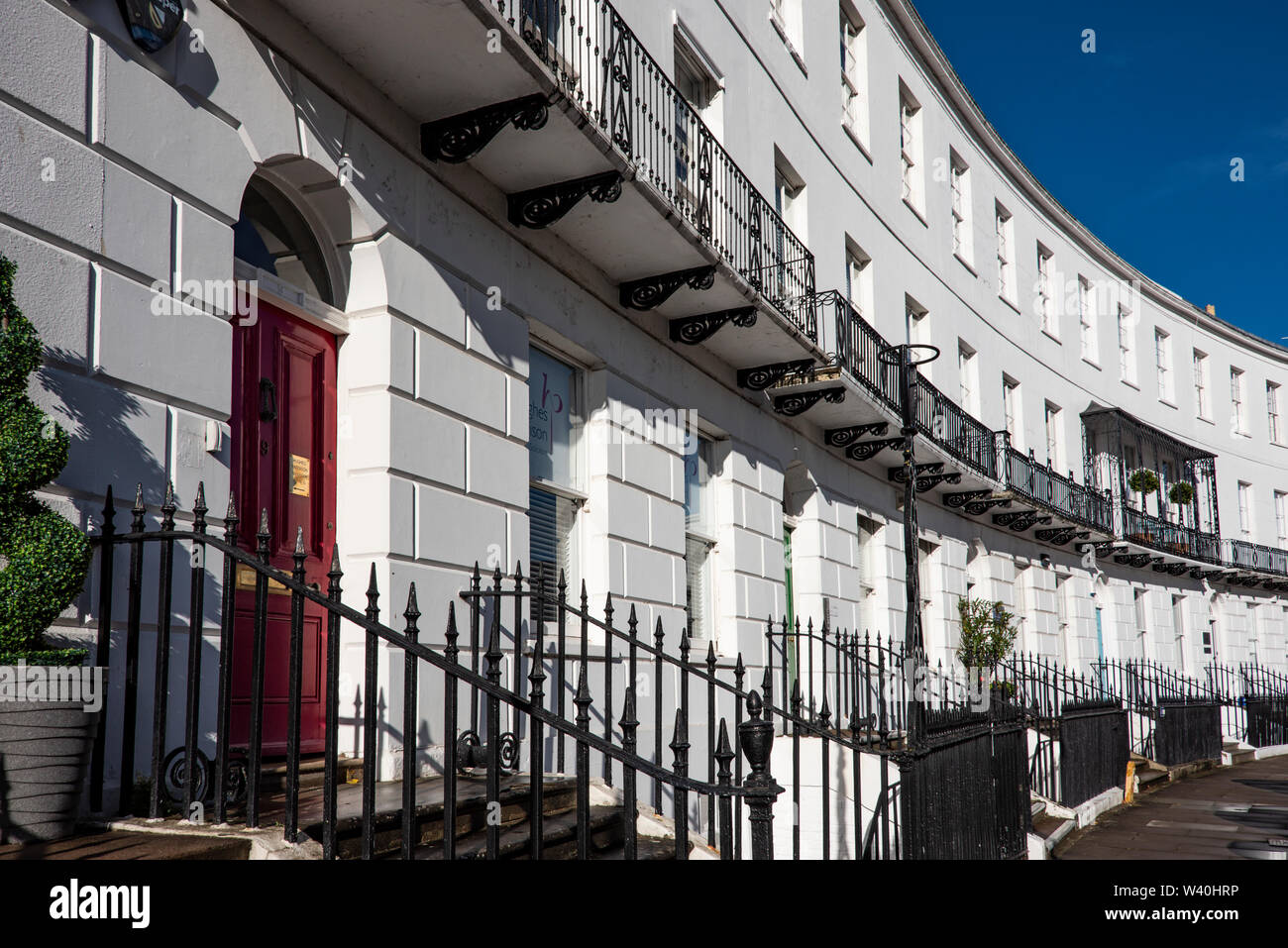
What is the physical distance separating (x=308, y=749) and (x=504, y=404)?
2.71 metres

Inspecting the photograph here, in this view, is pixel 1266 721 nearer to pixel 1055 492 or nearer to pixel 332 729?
pixel 1055 492

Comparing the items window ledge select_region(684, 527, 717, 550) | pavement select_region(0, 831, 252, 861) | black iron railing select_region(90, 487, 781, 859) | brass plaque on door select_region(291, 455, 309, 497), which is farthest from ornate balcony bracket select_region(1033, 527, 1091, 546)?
pavement select_region(0, 831, 252, 861)

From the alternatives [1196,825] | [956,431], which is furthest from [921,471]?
[1196,825]

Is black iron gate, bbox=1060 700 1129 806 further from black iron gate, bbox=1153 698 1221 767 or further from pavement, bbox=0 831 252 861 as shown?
pavement, bbox=0 831 252 861

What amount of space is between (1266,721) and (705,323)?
65.3 ft

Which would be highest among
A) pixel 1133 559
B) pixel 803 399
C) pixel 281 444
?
pixel 803 399

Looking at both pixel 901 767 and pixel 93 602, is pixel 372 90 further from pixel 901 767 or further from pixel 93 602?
pixel 901 767

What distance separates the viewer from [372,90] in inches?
273

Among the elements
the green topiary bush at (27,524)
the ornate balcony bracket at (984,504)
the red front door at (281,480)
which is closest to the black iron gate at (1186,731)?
the ornate balcony bracket at (984,504)

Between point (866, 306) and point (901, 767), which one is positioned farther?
point (866, 306)

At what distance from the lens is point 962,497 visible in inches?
751

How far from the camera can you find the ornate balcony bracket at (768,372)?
12.0 m

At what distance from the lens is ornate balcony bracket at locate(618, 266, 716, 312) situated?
9.60m
